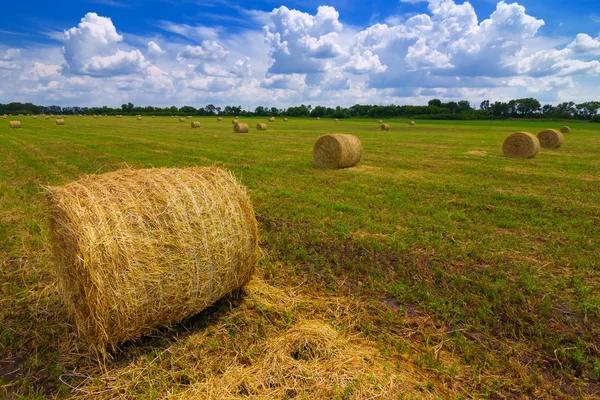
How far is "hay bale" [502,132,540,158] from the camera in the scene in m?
19.5

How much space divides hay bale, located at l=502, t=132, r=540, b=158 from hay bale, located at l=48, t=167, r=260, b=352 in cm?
1925

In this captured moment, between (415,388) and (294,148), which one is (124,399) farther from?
(294,148)

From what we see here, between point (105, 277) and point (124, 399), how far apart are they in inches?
47.0

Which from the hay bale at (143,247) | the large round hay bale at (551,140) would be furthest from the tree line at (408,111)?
the hay bale at (143,247)

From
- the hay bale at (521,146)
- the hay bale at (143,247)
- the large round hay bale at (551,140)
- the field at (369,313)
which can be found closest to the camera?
the field at (369,313)

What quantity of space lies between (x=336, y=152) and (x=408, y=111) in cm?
9760

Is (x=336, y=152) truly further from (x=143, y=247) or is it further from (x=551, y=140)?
(x=551, y=140)

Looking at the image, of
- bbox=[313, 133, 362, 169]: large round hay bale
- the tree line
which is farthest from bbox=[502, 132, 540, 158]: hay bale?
the tree line

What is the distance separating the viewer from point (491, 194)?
11.1m

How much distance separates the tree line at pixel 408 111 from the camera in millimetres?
91156

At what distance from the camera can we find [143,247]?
4121 millimetres

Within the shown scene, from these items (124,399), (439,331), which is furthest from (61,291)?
(439,331)

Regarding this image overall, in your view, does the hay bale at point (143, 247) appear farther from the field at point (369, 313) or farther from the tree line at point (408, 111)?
the tree line at point (408, 111)

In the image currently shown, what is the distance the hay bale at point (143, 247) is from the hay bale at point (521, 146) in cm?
1925
